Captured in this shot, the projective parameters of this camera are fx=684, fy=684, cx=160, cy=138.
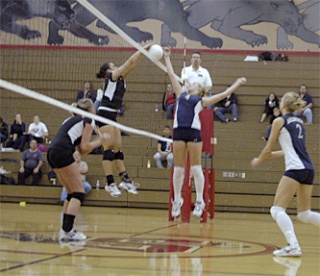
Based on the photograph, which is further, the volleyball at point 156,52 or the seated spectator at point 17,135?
the seated spectator at point 17,135

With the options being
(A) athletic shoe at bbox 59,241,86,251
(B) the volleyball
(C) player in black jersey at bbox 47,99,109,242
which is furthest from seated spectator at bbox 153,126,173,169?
(A) athletic shoe at bbox 59,241,86,251

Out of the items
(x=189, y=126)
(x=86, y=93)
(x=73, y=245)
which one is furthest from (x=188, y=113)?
(x=86, y=93)

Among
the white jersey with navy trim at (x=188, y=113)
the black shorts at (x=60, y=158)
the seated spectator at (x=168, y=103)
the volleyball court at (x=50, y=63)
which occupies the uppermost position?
the volleyball court at (x=50, y=63)

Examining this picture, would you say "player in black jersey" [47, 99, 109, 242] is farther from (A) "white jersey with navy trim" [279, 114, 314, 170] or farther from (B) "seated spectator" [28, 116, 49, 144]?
(B) "seated spectator" [28, 116, 49, 144]

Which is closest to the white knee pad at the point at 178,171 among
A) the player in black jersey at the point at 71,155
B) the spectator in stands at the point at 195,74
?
the spectator in stands at the point at 195,74

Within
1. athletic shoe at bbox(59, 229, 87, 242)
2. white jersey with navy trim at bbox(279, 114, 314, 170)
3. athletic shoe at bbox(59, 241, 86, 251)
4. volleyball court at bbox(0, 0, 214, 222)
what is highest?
volleyball court at bbox(0, 0, 214, 222)

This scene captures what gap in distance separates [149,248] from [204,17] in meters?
20.2

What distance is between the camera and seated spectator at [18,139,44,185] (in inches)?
776

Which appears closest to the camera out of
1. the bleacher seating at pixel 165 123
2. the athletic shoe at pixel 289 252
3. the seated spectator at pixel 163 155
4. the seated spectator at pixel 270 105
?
the athletic shoe at pixel 289 252

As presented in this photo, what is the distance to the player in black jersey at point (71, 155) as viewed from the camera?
31.0ft

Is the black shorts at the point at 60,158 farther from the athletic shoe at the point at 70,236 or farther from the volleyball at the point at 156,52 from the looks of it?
the volleyball at the point at 156,52

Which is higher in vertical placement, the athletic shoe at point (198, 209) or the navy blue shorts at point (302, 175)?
the navy blue shorts at point (302, 175)

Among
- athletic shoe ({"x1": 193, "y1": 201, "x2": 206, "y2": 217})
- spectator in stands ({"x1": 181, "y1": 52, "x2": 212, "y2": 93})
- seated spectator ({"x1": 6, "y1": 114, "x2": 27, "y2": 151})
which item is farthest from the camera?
seated spectator ({"x1": 6, "y1": 114, "x2": 27, "y2": 151})

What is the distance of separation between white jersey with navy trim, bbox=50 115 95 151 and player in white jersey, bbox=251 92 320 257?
262 cm
